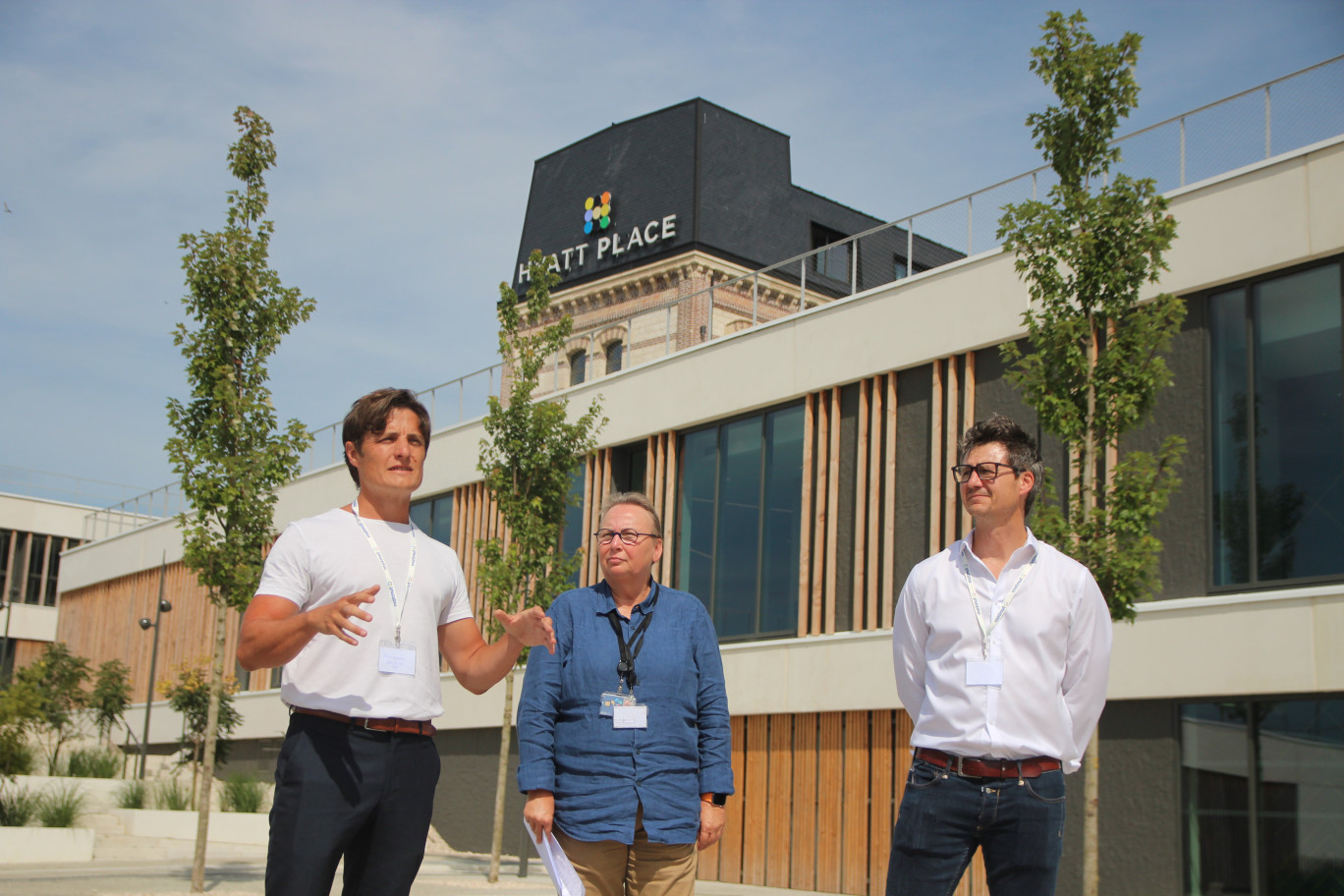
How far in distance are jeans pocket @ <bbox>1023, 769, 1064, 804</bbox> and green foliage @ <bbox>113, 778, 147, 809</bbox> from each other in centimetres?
2182

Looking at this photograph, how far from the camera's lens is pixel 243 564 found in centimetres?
1436

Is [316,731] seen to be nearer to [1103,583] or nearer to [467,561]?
[1103,583]

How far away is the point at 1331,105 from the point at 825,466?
7678mm

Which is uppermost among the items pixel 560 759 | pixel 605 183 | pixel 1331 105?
pixel 605 183

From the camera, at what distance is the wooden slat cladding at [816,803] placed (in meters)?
15.7

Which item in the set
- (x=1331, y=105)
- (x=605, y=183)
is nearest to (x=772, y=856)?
(x=1331, y=105)

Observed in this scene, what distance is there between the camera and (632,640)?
4.53 metres

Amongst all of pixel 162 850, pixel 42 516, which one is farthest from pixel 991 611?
pixel 42 516

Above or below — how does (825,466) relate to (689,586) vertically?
above

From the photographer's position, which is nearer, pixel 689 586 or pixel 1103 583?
pixel 1103 583

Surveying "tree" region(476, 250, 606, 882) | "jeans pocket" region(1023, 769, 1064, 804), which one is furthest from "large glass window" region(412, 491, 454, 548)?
"jeans pocket" region(1023, 769, 1064, 804)

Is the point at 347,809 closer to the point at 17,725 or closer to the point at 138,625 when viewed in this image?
the point at 17,725

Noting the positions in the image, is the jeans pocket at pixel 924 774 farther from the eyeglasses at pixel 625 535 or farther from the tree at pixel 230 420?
the tree at pixel 230 420

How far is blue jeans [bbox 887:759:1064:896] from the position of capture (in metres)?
4.00
